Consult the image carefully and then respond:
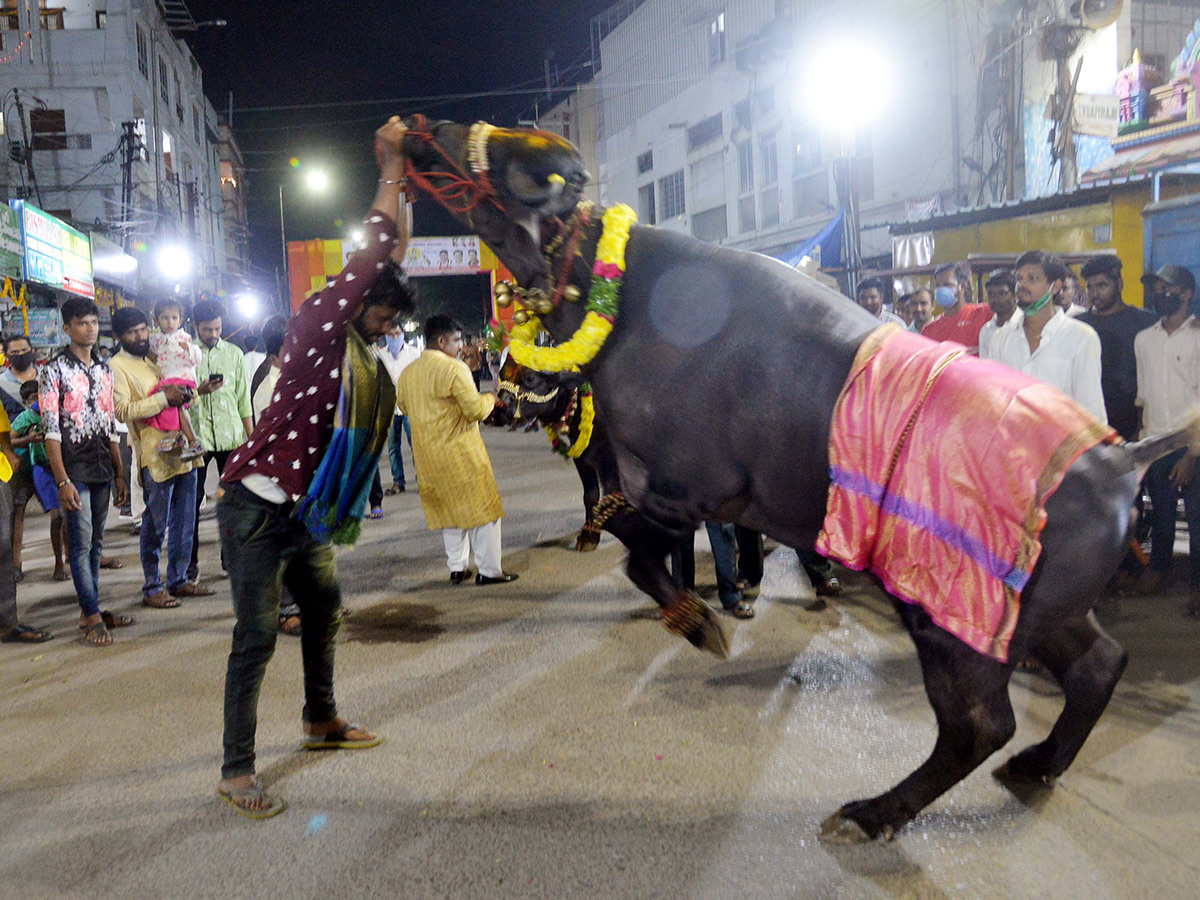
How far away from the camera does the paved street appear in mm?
2500

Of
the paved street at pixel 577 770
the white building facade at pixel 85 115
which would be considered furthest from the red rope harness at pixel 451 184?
the white building facade at pixel 85 115

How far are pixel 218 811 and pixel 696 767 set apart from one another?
5.84 feet

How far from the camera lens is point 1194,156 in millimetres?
10953

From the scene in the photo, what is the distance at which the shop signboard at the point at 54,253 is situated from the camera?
1521cm

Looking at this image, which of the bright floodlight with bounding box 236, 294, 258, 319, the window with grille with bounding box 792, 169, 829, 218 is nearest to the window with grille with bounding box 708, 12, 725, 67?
the window with grille with bounding box 792, 169, 829, 218

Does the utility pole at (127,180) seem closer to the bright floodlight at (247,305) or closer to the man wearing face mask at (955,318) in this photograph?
the bright floodlight at (247,305)

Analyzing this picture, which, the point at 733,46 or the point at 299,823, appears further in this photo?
the point at 733,46

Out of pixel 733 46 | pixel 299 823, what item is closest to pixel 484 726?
pixel 299 823

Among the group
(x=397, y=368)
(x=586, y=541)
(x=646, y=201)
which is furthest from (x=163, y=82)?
(x=586, y=541)

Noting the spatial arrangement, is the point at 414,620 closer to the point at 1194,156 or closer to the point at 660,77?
the point at 1194,156

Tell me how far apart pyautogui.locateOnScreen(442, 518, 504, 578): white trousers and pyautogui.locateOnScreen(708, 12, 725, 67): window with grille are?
21750mm

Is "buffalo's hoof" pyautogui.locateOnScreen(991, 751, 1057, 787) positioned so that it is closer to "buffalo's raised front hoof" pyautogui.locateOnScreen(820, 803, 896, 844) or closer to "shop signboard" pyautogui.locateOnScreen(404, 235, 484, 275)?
"buffalo's raised front hoof" pyautogui.locateOnScreen(820, 803, 896, 844)

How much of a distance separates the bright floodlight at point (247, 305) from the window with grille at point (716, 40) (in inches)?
835

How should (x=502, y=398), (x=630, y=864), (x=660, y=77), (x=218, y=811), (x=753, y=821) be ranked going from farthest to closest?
1. (x=660, y=77)
2. (x=502, y=398)
3. (x=218, y=811)
4. (x=753, y=821)
5. (x=630, y=864)
